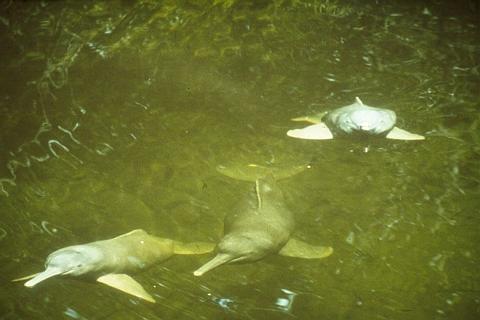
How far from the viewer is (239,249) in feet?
13.2

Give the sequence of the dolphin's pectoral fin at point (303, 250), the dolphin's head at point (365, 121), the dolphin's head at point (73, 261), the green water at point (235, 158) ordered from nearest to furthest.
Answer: the dolphin's head at point (73, 261) < the green water at point (235, 158) < the dolphin's pectoral fin at point (303, 250) < the dolphin's head at point (365, 121)

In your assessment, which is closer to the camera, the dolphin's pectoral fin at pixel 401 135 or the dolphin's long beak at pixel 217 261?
the dolphin's long beak at pixel 217 261

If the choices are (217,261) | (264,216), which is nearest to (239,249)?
(217,261)

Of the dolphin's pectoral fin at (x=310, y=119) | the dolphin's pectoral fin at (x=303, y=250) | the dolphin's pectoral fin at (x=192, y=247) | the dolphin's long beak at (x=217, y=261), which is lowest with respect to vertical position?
the dolphin's pectoral fin at (x=303, y=250)

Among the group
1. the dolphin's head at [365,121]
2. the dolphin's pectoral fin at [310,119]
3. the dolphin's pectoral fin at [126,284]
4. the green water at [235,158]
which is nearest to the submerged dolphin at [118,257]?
the dolphin's pectoral fin at [126,284]

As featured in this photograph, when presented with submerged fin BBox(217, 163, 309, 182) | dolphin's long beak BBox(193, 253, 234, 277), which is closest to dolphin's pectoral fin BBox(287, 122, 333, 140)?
submerged fin BBox(217, 163, 309, 182)

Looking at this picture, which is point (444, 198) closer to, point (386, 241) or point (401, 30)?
point (386, 241)

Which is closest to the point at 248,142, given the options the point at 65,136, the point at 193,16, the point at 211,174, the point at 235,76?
the point at 211,174

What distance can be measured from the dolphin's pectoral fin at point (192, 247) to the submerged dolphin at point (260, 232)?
20cm

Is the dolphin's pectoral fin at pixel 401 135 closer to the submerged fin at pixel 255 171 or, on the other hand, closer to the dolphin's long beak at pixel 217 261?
the submerged fin at pixel 255 171

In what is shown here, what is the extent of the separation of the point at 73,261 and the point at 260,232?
1.47 m

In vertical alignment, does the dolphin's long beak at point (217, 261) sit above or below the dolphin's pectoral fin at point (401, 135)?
below

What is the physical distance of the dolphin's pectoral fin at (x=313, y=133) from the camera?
5.33 metres

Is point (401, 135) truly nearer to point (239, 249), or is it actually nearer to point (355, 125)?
point (355, 125)
